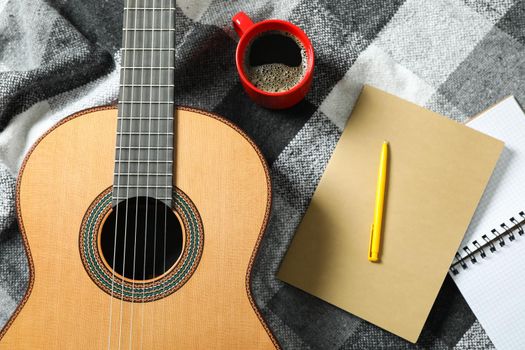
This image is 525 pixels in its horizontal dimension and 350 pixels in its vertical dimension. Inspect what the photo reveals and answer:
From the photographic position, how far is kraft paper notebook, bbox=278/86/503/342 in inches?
33.9

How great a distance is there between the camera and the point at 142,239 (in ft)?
2.60

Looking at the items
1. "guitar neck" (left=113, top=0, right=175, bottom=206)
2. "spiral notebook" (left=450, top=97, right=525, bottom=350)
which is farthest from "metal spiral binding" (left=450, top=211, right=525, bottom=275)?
"guitar neck" (left=113, top=0, right=175, bottom=206)

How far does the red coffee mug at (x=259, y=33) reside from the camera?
2.70 ft

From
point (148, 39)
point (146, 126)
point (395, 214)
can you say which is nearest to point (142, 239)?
point (146, 126)

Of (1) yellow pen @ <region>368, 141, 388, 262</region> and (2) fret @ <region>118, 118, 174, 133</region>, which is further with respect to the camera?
(1) yellow pen @ <region>368, 141, 388, 262</region>

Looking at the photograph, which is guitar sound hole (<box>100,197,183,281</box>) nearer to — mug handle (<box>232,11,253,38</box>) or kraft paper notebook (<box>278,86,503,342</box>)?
kraft paper notebook (<box>278,86,503,342</box>)

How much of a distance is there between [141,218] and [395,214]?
375 millimetres

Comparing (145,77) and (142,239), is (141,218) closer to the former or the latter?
(142,239)

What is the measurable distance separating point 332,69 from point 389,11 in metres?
0.13

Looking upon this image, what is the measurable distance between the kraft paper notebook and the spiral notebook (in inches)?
0.8

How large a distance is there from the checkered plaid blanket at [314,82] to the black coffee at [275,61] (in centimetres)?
7

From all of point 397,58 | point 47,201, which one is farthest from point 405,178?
point 47,201

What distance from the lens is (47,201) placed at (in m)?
0.75

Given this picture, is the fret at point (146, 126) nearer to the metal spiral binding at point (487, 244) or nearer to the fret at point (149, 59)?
the fret at point (149, 59)
